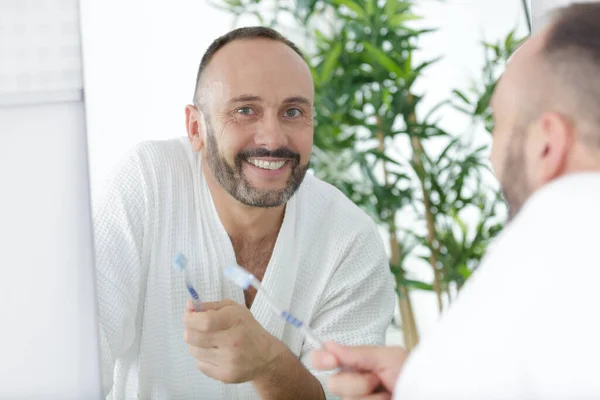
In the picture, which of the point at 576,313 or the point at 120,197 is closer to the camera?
the point at 576,313

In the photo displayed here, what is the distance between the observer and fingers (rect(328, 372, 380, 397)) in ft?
1.89

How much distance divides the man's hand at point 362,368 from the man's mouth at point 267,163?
0.30m

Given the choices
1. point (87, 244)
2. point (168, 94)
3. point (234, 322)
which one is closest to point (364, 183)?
point (168, 94)

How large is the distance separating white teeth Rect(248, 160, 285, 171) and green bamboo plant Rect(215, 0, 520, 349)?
0.99ft

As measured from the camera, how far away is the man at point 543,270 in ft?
1.38

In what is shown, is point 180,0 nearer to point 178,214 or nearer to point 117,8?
point 117,8

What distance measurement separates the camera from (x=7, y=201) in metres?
0.66

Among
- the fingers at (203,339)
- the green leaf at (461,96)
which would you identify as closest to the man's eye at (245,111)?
the fingers at (203,339)

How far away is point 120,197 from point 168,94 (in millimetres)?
160

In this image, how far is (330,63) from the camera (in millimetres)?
1113

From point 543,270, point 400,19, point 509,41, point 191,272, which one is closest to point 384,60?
point 400,19

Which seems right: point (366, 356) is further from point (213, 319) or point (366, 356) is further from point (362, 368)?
point (213, 319)

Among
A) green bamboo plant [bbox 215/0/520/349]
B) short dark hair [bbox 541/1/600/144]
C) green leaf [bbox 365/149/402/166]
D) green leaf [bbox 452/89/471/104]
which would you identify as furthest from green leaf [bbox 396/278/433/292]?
short dark hair [bbox 541/1/600/144]

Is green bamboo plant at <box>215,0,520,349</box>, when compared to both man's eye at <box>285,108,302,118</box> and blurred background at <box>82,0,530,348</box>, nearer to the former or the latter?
blurred background at <box>82,0,530,348</box>
